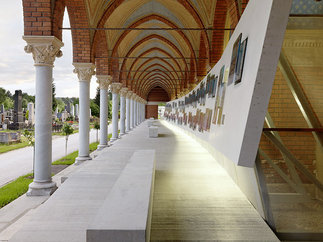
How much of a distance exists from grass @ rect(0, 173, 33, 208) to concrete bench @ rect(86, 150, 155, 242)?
4864 mm

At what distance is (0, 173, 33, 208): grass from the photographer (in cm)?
738

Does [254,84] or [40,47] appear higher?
[40,47]

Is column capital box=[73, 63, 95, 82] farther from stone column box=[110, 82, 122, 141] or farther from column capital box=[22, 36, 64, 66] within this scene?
stone column box=[110, 82, 122, 141]

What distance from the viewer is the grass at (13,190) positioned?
24.2 ft

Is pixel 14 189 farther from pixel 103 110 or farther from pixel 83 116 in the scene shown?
pixel 103 110

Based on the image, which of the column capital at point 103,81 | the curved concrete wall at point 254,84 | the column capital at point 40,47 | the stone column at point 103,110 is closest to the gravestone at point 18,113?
the column capital at point 103,81

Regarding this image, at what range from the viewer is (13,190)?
27.1 ft

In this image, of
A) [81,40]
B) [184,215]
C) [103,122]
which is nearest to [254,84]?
[184,215]

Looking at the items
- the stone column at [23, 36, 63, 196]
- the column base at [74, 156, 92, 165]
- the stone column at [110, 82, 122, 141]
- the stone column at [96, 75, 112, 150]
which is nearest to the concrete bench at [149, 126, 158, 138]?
the stone column at [96, 75, 112, 150]

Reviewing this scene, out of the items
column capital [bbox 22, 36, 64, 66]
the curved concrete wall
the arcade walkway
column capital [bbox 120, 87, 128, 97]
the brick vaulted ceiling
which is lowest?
the arcade walkway

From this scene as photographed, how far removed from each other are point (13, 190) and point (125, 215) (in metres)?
6.78

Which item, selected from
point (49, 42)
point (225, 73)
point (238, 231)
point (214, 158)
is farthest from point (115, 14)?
point (238, 231)

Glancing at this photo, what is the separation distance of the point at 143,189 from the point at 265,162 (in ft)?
5.56

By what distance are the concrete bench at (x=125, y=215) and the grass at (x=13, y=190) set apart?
4864 mm
